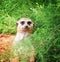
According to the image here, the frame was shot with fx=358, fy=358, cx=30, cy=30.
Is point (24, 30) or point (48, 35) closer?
point (48, 35)

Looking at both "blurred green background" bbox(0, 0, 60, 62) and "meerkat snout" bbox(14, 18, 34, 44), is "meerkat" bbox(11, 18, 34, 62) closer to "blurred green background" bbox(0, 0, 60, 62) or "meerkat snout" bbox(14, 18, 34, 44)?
"meerkat snout" bbox(14, 18, 34, 44)

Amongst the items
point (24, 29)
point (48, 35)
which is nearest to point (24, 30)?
point (24, 29)

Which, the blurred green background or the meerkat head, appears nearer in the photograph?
the blurred green background

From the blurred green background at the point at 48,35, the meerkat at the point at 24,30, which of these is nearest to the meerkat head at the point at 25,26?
the meerkat at the point at 24,30

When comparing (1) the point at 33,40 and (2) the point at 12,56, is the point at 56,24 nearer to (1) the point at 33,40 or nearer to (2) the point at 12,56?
(1) the point at 33,40

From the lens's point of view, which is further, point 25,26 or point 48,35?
point 25,26

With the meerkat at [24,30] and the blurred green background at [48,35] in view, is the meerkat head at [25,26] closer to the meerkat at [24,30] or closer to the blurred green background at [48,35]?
the meerkat at [24,30]

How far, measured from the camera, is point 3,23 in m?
8.20

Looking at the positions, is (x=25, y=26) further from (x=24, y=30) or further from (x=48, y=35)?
(x=48, y=35)

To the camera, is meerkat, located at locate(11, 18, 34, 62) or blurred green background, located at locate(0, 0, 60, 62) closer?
blurred green background, located at locate(0, 0, 60, 62)

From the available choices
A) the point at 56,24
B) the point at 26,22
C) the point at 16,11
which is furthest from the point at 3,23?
the point at 56,24

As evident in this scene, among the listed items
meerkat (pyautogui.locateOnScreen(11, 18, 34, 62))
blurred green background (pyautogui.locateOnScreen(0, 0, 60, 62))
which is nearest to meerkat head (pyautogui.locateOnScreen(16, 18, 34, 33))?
meerkat (pyautogui.locateOnScreen(11, 18, 34, 62))

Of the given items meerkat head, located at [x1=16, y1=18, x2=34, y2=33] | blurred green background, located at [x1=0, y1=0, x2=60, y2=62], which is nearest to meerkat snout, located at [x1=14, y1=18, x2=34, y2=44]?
meerkat head, located at [x1=16, y1=18, x2=34, y2=33]

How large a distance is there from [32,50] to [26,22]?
755 mm
